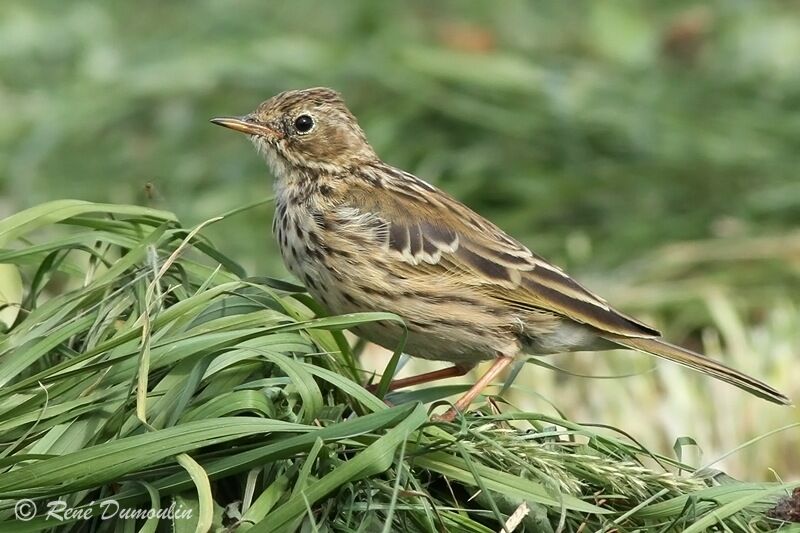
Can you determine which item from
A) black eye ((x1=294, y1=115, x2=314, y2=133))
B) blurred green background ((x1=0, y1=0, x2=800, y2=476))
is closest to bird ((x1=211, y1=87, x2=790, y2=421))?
black eye ((x1=294, y1=115, x2=314, y2=133))

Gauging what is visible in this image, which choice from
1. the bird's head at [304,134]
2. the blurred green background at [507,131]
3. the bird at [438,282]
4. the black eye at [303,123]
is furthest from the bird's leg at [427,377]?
the blurred green background at [507,131]

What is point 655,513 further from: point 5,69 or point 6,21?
point 6,21

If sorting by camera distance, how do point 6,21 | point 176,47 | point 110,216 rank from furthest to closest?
point 6,21 → point 176,47 → point 110,216

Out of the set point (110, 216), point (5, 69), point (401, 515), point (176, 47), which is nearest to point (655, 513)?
point (401, 515)

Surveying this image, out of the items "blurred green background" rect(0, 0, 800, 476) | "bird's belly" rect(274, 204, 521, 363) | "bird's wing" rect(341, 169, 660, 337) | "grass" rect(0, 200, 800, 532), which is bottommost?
"grass" rect(0, 200, 800, 532)

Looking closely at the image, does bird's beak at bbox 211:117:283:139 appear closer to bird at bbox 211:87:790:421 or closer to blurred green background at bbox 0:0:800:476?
bird at bbox 211:87:790:421

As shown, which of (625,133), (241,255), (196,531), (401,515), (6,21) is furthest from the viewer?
(6,21)
